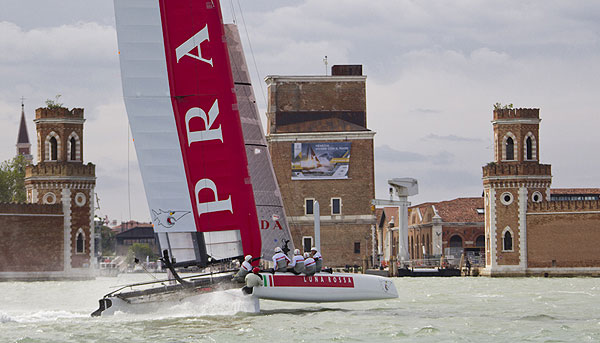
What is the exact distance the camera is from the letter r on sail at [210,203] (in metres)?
24.2

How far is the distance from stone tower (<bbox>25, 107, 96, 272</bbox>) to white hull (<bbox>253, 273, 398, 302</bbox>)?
4045 centimetres

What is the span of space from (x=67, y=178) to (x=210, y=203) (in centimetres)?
4080

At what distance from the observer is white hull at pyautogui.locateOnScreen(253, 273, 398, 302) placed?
2372 centimetres

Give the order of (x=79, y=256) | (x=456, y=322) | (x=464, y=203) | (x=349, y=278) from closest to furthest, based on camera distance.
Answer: (x=456, y=322)
(x=349, y=278)
(x=79, y=256)
(x=464, y=203)

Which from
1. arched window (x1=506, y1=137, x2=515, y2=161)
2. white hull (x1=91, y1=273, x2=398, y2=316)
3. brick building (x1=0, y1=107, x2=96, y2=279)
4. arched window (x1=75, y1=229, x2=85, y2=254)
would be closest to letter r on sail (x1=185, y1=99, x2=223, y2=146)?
white hull (x1=91, y1=273, x2=398, y2=316)

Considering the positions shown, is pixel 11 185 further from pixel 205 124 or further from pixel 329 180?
pixel 205 124

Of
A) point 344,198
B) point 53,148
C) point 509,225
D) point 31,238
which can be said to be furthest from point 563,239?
point 53,148

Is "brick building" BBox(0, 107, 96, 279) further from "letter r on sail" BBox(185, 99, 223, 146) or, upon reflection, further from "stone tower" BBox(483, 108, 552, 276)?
"letter r on sail" BBox(185, 99, 223, 146)

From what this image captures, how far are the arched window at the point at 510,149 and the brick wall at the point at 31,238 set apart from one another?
23810 mm

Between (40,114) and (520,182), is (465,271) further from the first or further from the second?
(40,114)

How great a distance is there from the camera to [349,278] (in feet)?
80.8

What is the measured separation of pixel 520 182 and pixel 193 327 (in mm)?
40778

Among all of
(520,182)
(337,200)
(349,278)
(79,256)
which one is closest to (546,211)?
(520,182)

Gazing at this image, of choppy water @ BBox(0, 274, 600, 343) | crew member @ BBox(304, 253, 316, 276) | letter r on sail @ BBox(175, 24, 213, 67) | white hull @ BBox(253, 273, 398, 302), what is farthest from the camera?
crew member @ BBox(304, 253, 316, 276)
